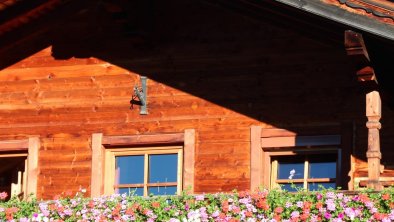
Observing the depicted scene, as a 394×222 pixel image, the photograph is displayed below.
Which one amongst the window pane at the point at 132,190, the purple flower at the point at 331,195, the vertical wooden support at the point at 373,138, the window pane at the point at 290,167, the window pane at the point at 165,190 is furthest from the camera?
the window pane at the point at 132,190

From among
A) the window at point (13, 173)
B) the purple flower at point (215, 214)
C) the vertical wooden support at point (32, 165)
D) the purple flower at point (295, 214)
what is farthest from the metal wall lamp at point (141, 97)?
the purple flower at point (295, 214)

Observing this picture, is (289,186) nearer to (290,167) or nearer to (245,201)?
(290,167)

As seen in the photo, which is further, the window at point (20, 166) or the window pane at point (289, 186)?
the window at point (20, 166)

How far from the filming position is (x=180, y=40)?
1816 centimetres

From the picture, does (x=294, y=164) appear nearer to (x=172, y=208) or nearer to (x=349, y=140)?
(x=349, y=140)

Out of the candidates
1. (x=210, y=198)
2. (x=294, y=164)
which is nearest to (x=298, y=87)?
(x=294, y=164)

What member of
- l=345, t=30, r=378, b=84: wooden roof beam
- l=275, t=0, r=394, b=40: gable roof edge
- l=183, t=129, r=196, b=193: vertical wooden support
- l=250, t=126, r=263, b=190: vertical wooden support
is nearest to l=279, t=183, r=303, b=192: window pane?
l=250, t=126, r=263, b=190: vertical wooden support

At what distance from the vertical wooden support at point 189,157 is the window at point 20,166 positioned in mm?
1846

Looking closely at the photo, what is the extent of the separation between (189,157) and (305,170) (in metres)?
1.40

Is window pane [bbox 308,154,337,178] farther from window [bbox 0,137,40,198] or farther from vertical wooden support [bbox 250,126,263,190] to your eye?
window [bbox 0,137,40,198]

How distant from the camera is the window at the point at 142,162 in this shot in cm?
1772

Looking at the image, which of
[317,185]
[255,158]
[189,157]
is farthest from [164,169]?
[317,185]

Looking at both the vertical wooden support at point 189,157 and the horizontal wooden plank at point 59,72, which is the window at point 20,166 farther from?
the vertical wooden support at point 189,157

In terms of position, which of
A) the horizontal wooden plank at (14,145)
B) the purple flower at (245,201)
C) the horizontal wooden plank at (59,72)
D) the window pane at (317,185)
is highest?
the horizontal wooden plank at (59,72)
